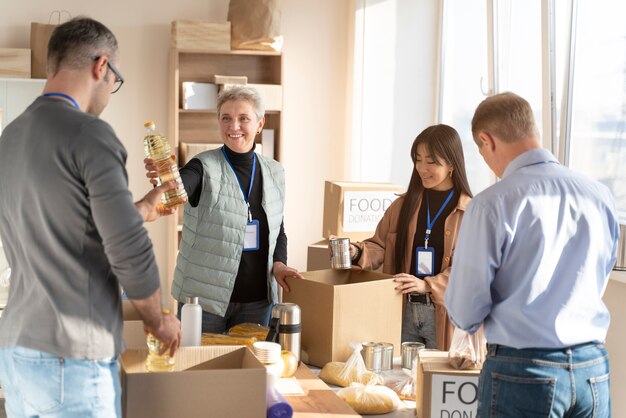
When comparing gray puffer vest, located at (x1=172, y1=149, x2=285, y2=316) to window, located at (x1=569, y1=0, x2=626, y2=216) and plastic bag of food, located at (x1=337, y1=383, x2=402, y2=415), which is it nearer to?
plastic bag of food, located at (x1=337, y1=383, x2=402, y2=415)

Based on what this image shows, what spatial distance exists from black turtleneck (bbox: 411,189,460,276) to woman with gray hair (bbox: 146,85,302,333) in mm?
530

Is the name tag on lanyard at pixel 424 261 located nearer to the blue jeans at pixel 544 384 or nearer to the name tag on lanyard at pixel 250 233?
the name tag on lanyard at pixel 250 233

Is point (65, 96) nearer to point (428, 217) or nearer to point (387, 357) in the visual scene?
point (387, 357)

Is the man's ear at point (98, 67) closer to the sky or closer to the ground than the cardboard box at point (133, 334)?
closer to the sky

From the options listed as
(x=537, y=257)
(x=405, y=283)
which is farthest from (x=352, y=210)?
(x=537, y=257)

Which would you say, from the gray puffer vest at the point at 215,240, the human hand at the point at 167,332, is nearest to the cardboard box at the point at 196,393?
the human hand at the point at 167,332

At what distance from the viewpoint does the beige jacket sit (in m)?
2.88

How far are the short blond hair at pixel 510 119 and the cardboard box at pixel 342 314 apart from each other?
0.74 metres

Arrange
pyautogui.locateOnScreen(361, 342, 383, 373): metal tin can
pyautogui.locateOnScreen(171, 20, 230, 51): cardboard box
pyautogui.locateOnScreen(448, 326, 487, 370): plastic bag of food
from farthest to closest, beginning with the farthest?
pyautogui.locateOnScreen(171, 20, 230, 51): cardboard box, pyautogui.locateOnScreen(361, 342, 383, 373): metal tin can, pyautogui.locateOnScreen(448, 326, 487, 370): plastic bag of food

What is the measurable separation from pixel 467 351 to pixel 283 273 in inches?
32.4

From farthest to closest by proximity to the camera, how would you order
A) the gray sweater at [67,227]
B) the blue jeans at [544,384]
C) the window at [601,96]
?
the window at [601,96]
the blue jeans at [544,384]
the gray sweater at [67,227]

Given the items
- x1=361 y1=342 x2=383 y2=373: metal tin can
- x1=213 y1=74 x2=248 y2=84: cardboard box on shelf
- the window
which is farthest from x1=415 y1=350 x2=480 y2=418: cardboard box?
x1=213 y1=74 x2=248 y2=84: cardboard box on shelf

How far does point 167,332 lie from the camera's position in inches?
70.6

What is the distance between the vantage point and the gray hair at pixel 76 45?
1707 millimetres
